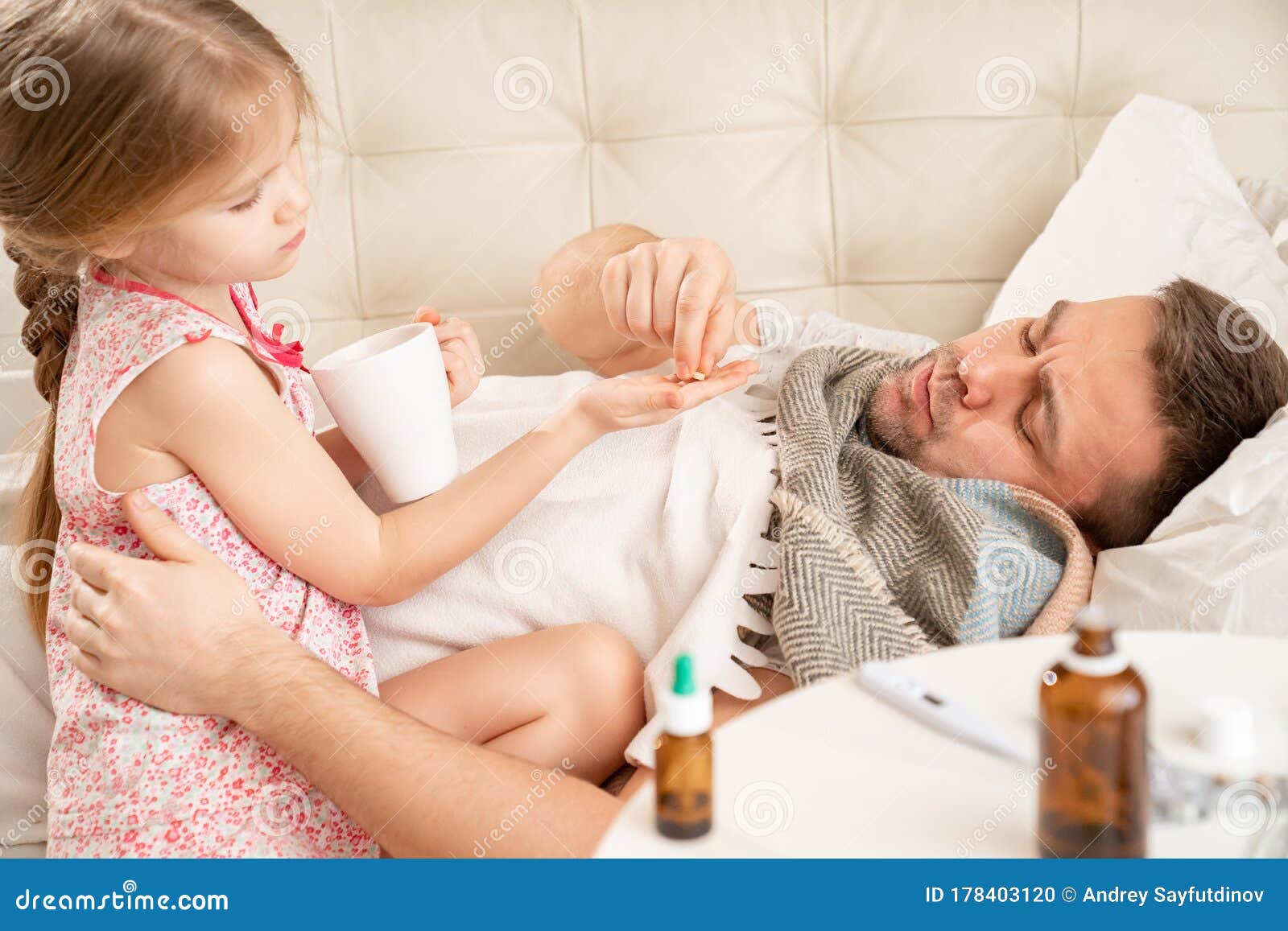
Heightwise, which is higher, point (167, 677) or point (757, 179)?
point (757, 179)

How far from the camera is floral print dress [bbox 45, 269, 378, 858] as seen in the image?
43.6 inches

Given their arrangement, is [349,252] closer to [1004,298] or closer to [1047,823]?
[1004,298]

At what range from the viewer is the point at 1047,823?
2.26ft
